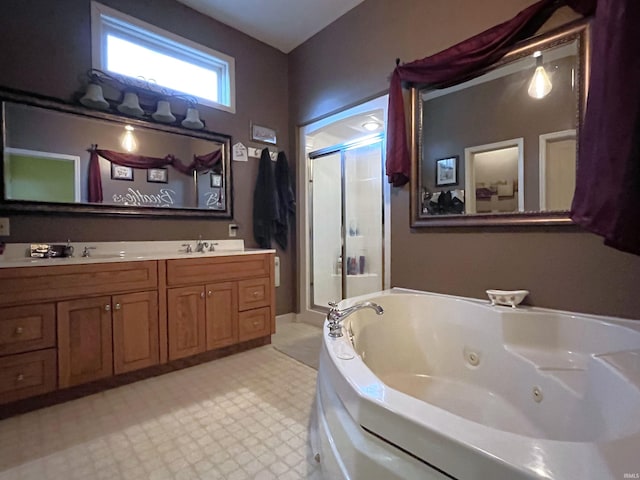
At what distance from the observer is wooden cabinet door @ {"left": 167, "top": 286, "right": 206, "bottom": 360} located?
219 cm

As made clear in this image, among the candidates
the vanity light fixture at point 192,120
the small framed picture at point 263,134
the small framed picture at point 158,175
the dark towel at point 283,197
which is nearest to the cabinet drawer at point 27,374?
the small framed picture at point 158,175

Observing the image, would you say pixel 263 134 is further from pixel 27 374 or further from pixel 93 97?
pixel 27 374

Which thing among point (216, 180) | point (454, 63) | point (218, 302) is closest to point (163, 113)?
point (216, 180)

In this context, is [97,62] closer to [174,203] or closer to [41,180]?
[41,180]

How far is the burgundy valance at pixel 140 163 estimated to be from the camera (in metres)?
2.27

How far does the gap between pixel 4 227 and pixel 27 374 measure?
93cm

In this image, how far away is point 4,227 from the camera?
195 centimetres

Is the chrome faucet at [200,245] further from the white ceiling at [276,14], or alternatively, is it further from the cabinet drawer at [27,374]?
the white ceiling at [276,14]

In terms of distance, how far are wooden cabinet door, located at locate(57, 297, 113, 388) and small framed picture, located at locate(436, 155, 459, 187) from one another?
7.70 ft

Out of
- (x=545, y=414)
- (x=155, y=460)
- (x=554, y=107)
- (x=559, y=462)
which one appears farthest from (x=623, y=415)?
(x=155, y=460)

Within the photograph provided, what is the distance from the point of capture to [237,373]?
2.21m

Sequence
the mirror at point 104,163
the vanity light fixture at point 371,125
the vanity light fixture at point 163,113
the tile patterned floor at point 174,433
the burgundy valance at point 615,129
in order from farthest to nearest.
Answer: the vanity light fixture at point 371,125
the vanity light fixture at point 163,113
the mirror at point 104,163
the tile patterned floor at point 174,433
the burgundy valance at point 615,129

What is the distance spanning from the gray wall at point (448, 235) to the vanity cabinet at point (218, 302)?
1.14 meters

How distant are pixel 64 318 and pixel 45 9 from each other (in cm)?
206
